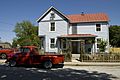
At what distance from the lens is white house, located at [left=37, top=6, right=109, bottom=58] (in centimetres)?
3456

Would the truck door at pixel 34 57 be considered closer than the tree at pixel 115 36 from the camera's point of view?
Yes

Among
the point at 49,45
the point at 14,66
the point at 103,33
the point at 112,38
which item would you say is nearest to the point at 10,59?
the point at 14,66

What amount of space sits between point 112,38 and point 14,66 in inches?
2911

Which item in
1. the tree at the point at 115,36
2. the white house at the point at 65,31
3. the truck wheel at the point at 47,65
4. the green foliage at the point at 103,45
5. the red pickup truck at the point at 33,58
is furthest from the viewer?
the tree at the point at 115,36

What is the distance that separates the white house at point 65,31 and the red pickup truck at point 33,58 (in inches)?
565

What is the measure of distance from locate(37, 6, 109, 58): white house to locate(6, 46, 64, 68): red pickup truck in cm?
1436

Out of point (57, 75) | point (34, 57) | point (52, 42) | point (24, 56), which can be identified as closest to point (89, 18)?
point (52, 42)

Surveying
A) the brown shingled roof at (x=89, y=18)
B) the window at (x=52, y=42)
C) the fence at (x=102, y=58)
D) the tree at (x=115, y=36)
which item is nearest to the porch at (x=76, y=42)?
the window at (x=52, y=42)

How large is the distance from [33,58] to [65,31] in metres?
15.7

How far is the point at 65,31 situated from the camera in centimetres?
3481

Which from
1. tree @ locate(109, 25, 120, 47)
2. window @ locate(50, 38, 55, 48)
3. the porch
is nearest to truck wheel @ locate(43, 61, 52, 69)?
the porch

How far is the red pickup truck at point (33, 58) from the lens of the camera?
19.4 m

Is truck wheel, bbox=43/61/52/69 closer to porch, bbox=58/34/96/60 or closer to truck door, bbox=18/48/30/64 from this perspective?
truck door, bbox=18/48/30/64

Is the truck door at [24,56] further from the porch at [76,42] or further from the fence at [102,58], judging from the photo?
the porch at [76,42]
